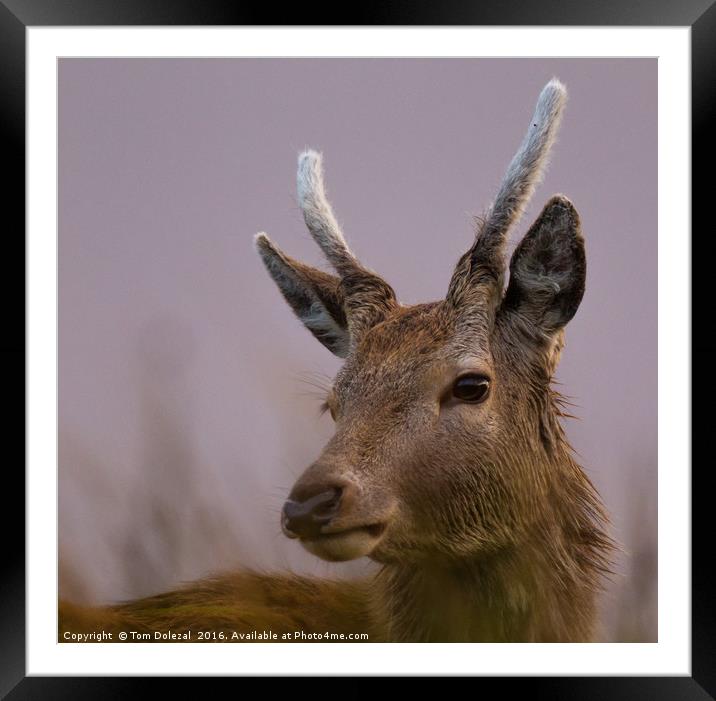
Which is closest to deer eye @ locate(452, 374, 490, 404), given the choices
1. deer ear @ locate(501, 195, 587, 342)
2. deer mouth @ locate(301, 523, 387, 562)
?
deer ear @ locate(501, 195, 587, 342)

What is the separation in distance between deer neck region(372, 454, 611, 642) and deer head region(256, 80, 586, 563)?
0.13 metres

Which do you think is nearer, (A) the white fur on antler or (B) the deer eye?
(B) the deer eye

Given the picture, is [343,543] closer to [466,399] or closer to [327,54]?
[466,399]

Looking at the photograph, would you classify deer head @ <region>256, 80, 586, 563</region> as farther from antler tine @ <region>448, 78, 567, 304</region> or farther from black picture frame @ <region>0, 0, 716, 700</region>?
black picture frame @ <region>0, 0, 716, 700</region>

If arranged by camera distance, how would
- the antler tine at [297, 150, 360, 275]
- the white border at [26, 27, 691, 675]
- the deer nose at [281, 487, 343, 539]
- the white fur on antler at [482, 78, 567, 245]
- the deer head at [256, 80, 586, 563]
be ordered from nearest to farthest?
the deer nose at [281, 487, 343, 539] → the deer head at [256, 80, 586, 563] → the white fur on antler at [482, 78, 567, 245] → the antler tine at [297, 150, 360, 275] → the white border at [26, 27, 691, 675]

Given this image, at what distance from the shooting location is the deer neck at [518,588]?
4949 millimetres

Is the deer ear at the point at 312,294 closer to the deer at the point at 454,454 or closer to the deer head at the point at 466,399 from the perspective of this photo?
the deer at the point at 454,454

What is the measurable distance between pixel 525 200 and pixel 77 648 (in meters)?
4.01

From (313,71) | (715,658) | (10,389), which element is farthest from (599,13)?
(10,389)

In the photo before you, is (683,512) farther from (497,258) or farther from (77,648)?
(77,648)

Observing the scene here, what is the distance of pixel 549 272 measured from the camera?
485 cm

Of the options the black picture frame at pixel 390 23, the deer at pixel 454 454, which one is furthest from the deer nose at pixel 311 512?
the black picture frame at pixel 390 23

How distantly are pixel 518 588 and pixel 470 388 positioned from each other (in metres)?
1.19

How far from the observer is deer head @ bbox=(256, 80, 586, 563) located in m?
4.44
